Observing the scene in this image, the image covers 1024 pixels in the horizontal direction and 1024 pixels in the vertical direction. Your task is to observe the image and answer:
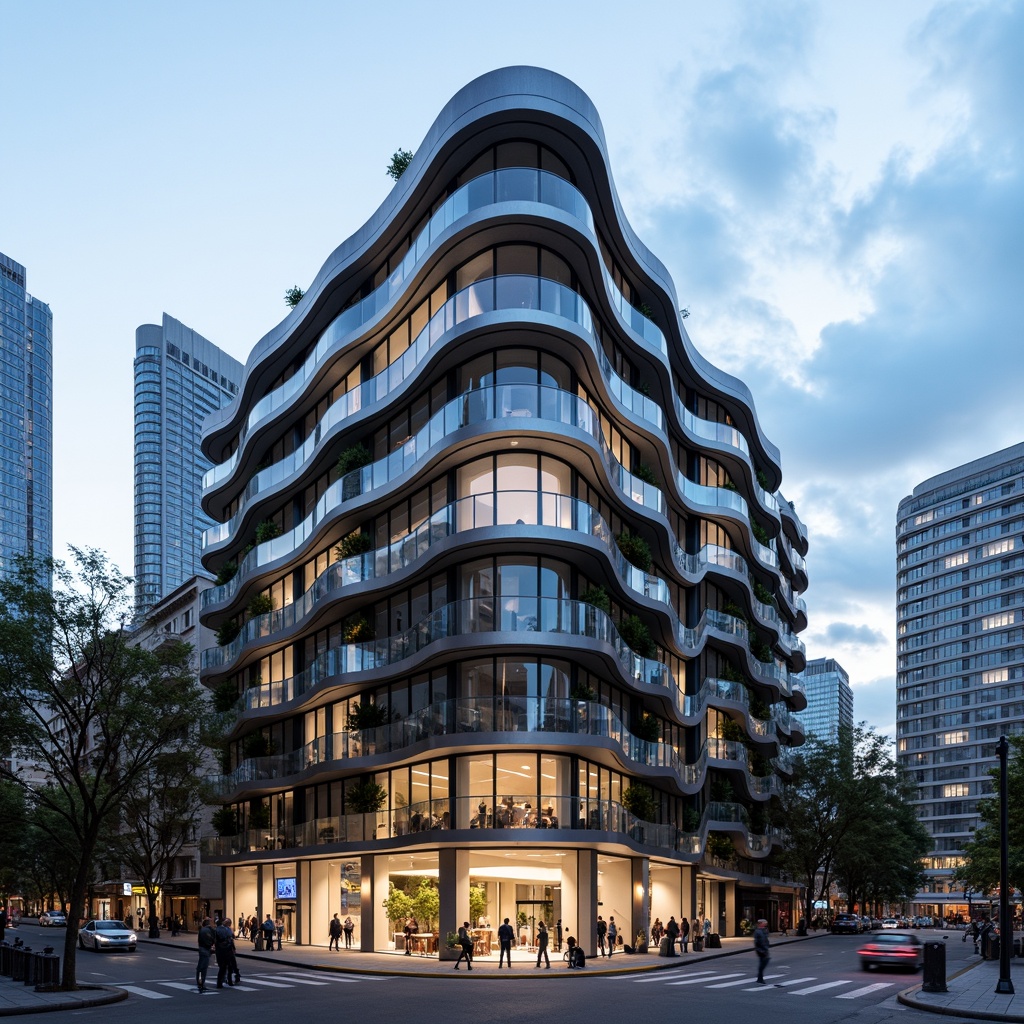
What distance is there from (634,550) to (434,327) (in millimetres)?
11786

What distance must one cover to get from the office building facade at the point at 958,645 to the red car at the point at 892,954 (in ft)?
414

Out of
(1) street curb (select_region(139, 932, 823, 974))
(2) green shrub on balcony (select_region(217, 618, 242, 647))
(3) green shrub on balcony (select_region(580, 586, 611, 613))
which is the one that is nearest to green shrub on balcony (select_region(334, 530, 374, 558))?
(3) green shrub on balcony (select_region(580, 586, 611, 613))

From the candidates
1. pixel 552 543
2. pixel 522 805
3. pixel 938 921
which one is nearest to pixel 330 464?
pixel 552 543

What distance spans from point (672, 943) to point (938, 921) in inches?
4125

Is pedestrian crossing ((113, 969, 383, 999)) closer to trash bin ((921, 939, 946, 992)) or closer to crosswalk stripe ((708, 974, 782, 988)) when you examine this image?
crosswalk stripe ((708, 974, 782, 988))

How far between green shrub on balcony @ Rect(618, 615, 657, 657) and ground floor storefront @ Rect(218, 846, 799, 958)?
781cm

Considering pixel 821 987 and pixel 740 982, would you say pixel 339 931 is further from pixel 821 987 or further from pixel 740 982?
pixel 821 987

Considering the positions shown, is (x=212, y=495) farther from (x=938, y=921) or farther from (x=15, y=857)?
(x=938, y=921)

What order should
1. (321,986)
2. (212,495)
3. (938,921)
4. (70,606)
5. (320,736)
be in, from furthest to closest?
(938,921)
(212,495)
(320,736)
(70,606)
(321,986)

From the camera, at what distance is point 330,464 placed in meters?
49.5

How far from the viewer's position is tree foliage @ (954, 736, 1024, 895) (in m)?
46.1

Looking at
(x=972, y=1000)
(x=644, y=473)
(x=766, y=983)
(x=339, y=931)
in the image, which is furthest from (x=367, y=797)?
(x=972, y=1000)

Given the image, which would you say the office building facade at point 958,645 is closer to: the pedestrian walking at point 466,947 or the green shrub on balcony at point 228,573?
the green shrub on balcony at point 228,573

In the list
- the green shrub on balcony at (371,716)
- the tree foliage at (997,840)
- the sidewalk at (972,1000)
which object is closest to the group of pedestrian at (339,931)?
the green shrub on balcony at (371,716)
